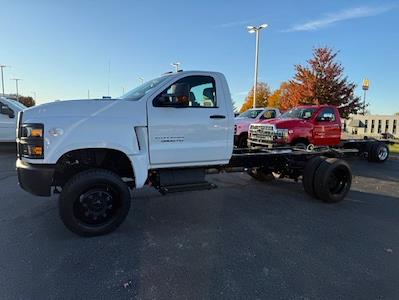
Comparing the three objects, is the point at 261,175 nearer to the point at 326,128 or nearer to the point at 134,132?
the point at 326,128

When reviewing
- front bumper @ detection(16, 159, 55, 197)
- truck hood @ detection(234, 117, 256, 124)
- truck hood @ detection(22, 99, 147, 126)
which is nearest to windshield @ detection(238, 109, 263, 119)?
truck hood @ detection(234, 117, 256, 124)

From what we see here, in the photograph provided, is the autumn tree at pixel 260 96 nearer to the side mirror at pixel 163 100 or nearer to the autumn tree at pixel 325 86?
the autumn tree at pixel 325 86

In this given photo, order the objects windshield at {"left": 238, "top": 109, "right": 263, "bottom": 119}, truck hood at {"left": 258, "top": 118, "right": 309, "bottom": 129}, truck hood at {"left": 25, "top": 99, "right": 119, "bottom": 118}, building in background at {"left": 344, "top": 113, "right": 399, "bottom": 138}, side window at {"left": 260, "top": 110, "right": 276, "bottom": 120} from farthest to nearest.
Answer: building in background at {"left": 344, "top": 113, "right": 399, "bottom": 138}
windshield at {"left": 238, "top": 109, "right": 263, "bottom": 119}
side window at {"left": 260, "top": 110, "right": 276, "bottom": 120}
truck hood at {"left": 258, "top": 118, "right": 309, "bottom": 129}
truck hood at {"left": 25, "top": 99, "right": 119, "bottom": 118}

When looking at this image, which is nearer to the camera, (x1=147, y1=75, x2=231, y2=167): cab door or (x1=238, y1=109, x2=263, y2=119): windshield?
(x1=147, y1=75, x2=231, y2=167): cab door

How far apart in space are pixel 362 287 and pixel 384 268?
2.07 feet

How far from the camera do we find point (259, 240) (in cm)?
455

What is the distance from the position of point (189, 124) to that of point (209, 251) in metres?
2.00

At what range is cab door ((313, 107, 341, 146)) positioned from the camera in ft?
36.3

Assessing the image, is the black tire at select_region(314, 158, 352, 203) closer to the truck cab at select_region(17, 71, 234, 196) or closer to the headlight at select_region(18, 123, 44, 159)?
the truck cab at select_region(17, 71, 234, 196)

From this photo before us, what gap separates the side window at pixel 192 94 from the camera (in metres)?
4.97

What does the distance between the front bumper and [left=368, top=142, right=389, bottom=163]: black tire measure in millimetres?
11713

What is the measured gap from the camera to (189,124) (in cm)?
520

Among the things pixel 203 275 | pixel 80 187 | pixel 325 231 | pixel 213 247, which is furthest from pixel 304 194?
pixel 80 187

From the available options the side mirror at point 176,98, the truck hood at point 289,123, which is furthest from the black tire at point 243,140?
the side mirror at point 176,98
